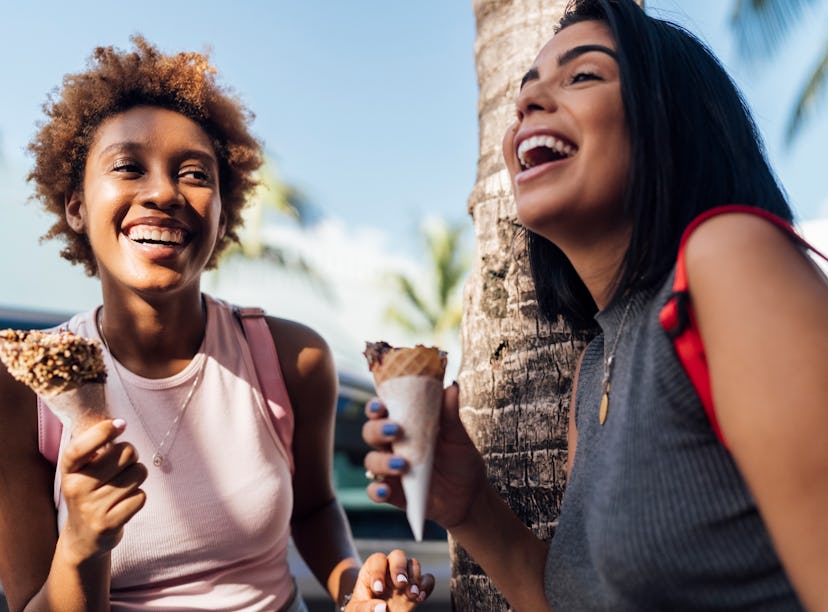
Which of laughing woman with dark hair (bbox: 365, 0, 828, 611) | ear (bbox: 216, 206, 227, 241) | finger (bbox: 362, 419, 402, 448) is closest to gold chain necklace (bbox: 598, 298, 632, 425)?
laughing woman with dark hair (bbox: 365, 0, 828, 611)

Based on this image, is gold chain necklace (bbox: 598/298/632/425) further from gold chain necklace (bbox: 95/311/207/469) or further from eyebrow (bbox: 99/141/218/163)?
eyebrow (bbox: 99/141/218/163)

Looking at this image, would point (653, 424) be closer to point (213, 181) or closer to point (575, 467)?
point (575, 467)

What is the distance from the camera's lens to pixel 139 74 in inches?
112

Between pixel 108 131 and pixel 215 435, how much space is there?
44.3 inches

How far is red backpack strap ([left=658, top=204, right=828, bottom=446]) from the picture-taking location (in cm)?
143

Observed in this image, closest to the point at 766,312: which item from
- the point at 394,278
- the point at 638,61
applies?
the point at 638,61

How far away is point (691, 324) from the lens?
1.46m

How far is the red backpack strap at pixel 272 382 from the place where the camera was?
2.77 m

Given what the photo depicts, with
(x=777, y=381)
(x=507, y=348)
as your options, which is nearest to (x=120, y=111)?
(x=507, y=348)

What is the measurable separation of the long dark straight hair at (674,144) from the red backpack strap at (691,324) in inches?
9.3

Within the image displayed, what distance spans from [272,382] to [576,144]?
56.6 inches

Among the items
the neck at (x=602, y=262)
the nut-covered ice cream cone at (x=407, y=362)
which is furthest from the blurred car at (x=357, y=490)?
the neck at (x=602, y=262)

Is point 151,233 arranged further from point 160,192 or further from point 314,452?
point 314,452

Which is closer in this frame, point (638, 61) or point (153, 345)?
point (638, 61)
